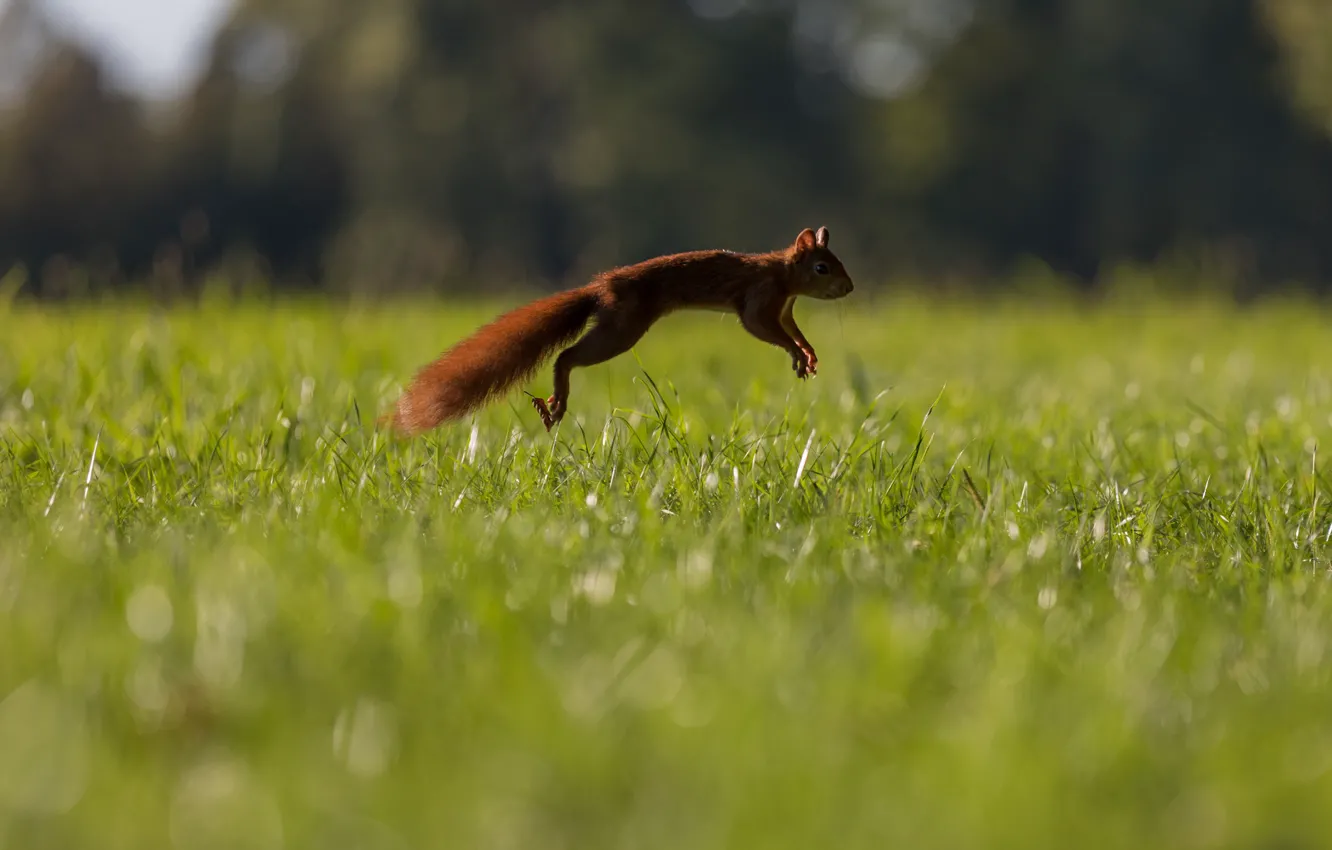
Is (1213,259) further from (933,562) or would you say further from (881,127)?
(881,127)

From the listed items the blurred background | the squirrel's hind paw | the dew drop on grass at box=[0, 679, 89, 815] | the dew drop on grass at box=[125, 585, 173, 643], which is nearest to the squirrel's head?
the squirrel's hind paw

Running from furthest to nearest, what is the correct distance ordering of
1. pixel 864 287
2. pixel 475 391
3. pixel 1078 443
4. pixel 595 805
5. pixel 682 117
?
pixel 682 117 → pixel 864 287 → pixel 1078 443 → pixel 475 391 → pixel 595 805

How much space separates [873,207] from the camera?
1336 inches

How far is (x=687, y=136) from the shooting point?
3094 cm

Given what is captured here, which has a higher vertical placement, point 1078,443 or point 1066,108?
point 1066,108

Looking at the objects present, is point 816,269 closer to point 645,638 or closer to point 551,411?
point 551,411

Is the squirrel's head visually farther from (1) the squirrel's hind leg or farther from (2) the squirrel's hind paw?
(2) the squirrel's hind paw

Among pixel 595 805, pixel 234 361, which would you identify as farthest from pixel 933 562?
pixel 234 361

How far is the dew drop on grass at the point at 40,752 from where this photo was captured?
166 cm

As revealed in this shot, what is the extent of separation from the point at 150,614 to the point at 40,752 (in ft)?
1.62

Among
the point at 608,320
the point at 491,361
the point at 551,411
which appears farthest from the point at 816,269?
the point at 491,361

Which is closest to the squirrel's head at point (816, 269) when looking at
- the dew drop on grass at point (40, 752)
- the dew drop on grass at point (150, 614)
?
the dew drop on grass at point (150, 614)

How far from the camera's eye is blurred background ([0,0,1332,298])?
101 feet

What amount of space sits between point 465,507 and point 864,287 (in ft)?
28.5
